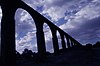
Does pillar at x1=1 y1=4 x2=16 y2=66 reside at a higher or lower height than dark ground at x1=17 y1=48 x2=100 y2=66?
higher

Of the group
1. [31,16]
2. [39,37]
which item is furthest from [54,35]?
[31,16]

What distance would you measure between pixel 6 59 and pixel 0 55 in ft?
2.36

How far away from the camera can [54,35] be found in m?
28.5

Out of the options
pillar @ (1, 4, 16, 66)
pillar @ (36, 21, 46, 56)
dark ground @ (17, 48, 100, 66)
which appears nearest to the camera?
dark ground @ (17, 48, 100, 66)

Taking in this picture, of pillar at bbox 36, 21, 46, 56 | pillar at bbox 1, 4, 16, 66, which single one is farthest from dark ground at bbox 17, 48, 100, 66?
pillar at bbox 36, 21, 46, 56

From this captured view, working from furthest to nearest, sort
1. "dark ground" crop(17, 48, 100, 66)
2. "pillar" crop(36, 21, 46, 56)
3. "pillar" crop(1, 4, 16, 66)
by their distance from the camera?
"pillar" crop(36, 21, 46, 56) → "pillar" crop(1, 4, 16, 66) → "dark ground" crop(17, 48, 100, 66)

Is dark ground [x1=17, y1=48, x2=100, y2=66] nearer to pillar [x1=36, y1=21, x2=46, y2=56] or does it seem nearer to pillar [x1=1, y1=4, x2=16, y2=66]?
pillar [x1=1, y1=4, x2=16, y2=66]

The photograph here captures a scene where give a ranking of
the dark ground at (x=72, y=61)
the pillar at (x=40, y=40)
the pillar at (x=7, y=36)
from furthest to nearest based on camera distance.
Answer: the pillar at (x=40, y=40) < the pillar at (x=7, y=36) < the dark ground at (x=72, y=61)

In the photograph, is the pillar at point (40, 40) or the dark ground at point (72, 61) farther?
the pillar at point (40, 40)

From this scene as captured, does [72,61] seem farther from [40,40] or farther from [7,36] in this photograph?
[40,40]

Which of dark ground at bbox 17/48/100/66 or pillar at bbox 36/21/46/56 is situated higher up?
pillar at bbox 36/21/46/56

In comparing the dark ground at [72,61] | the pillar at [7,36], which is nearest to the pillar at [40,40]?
the dark ground at [72,61]

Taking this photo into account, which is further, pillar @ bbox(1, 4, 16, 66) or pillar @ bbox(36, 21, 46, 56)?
pillar @ bbox(36, 21, 46, 56)

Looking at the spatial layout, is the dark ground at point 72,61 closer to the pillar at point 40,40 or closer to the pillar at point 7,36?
the pillar at point 7,36
